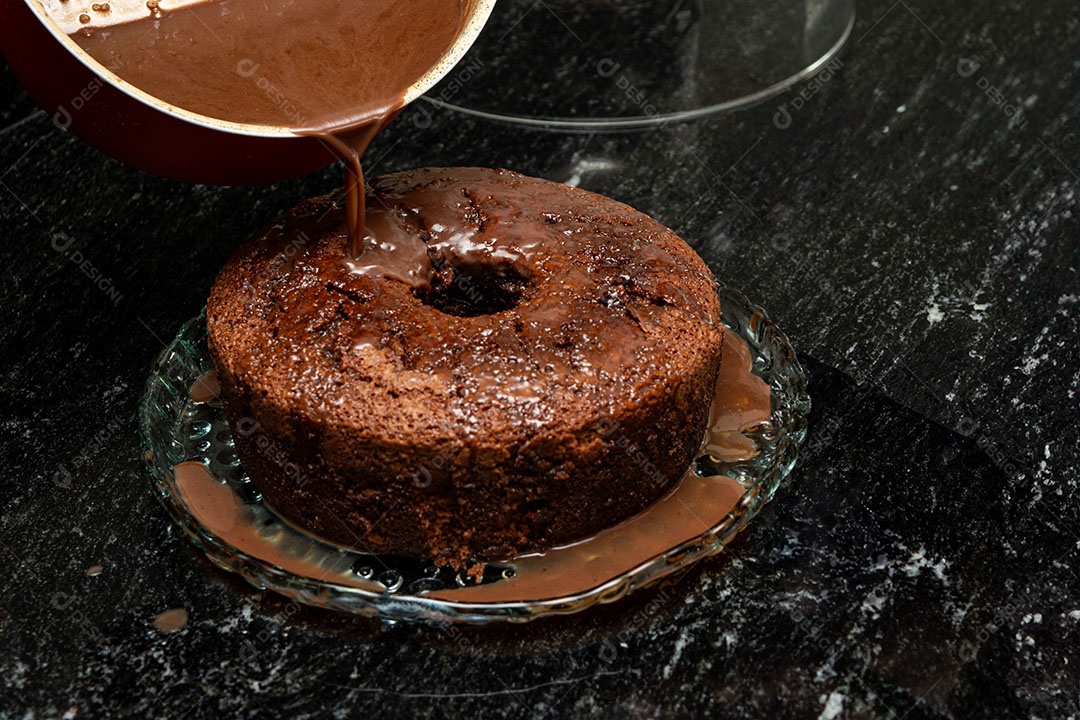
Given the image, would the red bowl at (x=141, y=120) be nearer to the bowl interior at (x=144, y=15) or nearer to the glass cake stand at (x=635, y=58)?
the bowl interior at (x=144, y=15)

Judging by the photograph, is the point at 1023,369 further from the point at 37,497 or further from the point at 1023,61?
the point at 37,497

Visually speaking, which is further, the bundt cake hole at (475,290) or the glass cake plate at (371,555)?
the bundt cake hole at (475,290)

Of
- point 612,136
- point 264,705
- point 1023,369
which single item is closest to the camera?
point 264,705

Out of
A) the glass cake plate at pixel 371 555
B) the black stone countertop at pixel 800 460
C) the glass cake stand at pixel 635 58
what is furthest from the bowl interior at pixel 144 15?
the glass cake stand at pixel 635 58

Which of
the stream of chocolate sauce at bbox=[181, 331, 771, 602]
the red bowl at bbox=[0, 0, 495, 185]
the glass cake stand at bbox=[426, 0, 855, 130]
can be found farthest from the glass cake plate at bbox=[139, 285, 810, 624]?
the glass cake stand at bbox=[426, 0, 855, 130]

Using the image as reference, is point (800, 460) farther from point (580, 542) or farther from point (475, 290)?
point (475, 290)

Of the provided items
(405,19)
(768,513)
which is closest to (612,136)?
(405,19)
